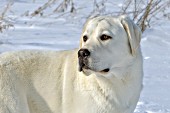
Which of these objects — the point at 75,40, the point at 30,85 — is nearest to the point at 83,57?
the point at 30,85

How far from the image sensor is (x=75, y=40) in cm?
941

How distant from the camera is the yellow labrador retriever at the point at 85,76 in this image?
4560 mm

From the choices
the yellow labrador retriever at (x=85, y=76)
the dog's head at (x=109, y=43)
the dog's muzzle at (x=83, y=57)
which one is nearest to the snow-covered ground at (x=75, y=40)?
the yellow labrador retriever at (x=85, y=76)

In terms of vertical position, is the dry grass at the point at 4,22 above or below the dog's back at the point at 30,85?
above

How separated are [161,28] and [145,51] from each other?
1.81 meters

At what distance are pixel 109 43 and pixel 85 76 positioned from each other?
354 millimetres

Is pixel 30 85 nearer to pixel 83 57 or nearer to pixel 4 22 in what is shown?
pixel 83 57

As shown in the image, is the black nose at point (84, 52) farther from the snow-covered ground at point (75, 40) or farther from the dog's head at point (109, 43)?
the snow-covered ground at point (75, 40)

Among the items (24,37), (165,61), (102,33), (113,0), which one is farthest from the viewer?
(113,0)

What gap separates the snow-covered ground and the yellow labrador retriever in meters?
1.62

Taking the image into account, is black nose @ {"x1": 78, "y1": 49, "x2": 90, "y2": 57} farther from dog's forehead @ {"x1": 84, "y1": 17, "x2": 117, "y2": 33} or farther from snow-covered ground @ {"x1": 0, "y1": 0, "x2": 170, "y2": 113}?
snow-covered ground @ {"x1": 0, "y1": 0, "x2": 170, "y2": 113}

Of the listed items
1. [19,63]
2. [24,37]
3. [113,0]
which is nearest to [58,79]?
[19,63]

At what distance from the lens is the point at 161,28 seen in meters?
10.6

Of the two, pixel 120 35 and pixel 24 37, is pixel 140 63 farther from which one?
pixel 24 37
